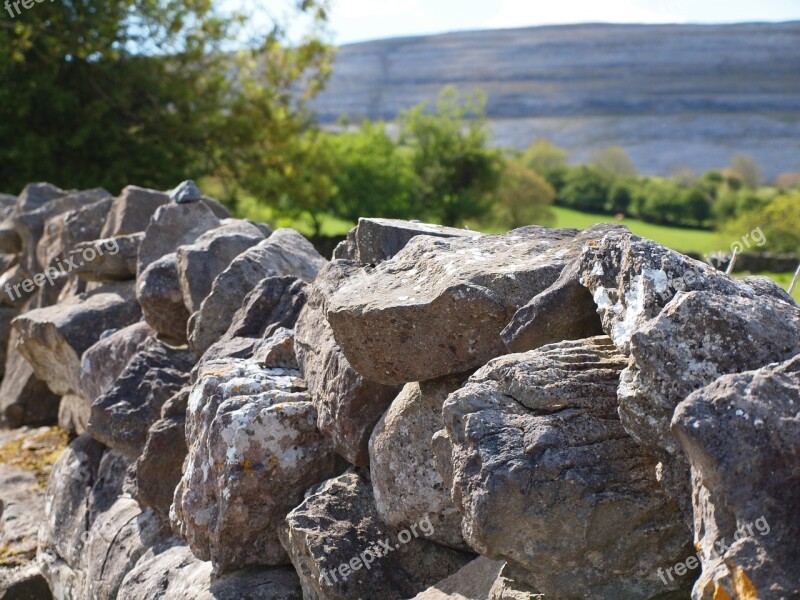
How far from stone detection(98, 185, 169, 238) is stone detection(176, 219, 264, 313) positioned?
6.06 feet

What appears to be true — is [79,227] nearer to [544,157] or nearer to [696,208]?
[696,208]

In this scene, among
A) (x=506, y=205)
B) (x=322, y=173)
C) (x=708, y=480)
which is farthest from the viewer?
(x=506, y=205)

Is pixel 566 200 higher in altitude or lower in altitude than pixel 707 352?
lower

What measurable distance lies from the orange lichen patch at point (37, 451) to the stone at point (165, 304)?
5.81 ft

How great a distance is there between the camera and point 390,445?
3.57 m

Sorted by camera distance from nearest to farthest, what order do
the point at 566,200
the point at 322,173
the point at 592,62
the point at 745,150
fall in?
the point at 322,173 < the point at 566,200 < the point at 745,150 < the point at 592,62

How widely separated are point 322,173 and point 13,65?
Answer: 649 cm

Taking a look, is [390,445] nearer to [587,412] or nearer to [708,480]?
[587,412]

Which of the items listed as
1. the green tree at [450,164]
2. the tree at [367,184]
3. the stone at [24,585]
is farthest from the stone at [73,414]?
the green tree at [450,164]

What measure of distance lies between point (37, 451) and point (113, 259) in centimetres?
165

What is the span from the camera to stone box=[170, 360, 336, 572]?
3.96 m

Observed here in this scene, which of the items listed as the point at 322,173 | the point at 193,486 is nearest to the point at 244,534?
the point at 193,486

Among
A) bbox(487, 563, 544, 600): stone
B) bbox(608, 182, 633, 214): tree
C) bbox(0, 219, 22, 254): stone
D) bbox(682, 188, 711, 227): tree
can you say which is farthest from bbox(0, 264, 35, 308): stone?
bbox(608, 182, 633, 214): tree

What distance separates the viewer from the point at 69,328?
21.9 feet
